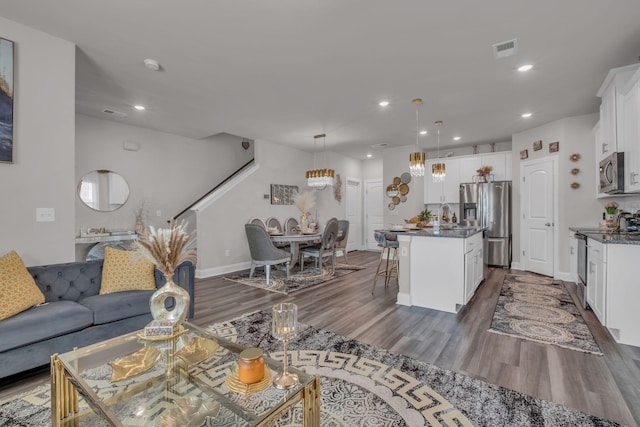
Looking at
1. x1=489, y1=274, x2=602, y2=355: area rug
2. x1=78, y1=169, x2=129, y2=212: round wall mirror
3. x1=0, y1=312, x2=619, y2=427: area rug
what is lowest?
x1=0, y1=312, x2=619, y2=427: area rug

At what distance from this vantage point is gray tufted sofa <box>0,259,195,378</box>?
189 centimetres

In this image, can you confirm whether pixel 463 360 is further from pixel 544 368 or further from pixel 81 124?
pixel 81 124

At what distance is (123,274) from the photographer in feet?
8.75

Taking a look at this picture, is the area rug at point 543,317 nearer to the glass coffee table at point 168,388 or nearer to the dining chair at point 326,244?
the glass coffee table at point 168,388

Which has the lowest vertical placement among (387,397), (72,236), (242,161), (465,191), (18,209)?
(387,397)

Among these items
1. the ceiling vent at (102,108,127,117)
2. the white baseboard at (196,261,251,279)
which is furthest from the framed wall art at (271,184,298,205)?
the ceiling vent at (102,108,127,117)

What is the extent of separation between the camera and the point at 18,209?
2.42 meters

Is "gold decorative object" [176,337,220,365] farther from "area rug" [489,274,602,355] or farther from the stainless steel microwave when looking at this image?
the stainless steel microwave

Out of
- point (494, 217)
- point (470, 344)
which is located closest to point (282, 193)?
point (494, 217)

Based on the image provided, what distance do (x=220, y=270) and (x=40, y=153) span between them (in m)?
3.33

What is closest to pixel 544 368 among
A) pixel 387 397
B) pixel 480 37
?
pixel 387 397

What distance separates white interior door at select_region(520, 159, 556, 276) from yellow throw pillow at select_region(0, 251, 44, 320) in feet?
21.7

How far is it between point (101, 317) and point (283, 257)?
265 centimetres

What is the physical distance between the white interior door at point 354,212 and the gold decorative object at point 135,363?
674 cm
